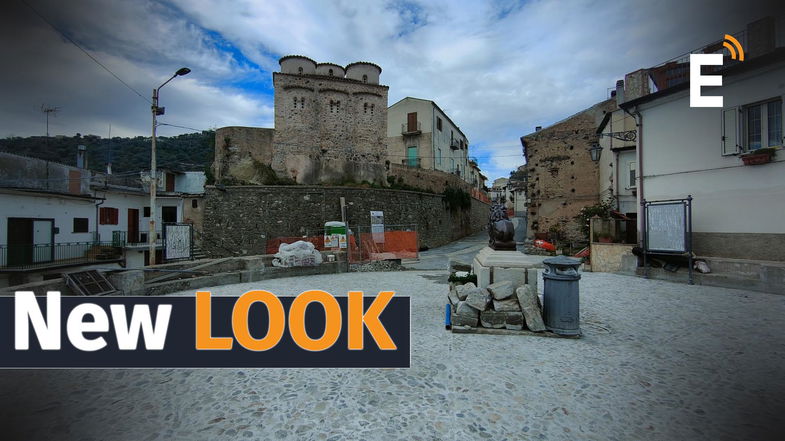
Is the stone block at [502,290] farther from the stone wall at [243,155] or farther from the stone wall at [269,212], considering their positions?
the stone wall at [243,155]

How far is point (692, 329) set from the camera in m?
4.89

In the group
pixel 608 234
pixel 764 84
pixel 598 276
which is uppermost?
pixel 764 84

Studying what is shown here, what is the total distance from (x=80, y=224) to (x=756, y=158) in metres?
23.7

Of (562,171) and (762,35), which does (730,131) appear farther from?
(562,171)

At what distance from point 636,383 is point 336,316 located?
3571 mm

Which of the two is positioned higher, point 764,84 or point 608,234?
point 764,84

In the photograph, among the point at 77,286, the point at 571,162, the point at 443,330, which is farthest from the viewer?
the point at 571,162

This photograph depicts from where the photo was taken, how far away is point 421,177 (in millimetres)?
26922

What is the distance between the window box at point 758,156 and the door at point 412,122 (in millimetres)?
25172

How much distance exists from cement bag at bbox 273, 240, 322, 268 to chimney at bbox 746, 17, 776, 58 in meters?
13.9

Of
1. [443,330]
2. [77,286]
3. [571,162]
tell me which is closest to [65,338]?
[77,286]

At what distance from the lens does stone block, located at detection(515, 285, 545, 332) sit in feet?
15.6

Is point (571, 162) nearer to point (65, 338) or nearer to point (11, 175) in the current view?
point (65, 338)

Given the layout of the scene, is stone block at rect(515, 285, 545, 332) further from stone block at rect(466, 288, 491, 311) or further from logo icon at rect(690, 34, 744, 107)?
logo icon at rect(690, 34, 744, 107)
